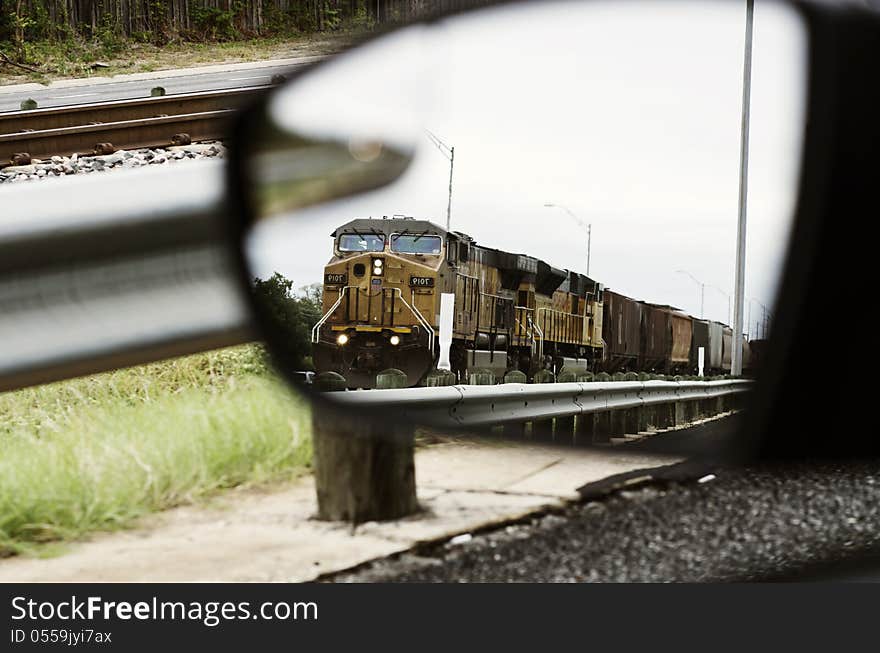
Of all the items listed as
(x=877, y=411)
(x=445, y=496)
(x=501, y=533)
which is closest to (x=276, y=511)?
(x=445, y=496)

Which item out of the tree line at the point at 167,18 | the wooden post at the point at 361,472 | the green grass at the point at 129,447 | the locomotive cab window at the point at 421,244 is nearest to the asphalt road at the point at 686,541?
the wooden post at the point at 361,472

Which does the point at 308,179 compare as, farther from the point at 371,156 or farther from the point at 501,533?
the point at 501,533

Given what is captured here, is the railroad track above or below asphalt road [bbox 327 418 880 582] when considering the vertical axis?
above

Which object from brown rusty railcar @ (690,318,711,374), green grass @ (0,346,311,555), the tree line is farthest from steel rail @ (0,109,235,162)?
the tree line

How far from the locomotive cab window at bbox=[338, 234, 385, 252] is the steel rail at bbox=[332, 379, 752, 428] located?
15cm

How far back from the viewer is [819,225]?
1.47 ft

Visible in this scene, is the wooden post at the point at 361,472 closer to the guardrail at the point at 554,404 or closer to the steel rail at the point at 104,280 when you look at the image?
the steel rail at the point at 104,280

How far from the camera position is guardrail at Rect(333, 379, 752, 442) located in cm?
74

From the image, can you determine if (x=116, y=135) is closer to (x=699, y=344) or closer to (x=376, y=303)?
(x=376, y=303)

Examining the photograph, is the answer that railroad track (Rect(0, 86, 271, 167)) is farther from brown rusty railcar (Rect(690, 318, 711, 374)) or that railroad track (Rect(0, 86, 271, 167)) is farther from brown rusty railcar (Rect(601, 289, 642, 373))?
brown rusty railcar (Rect(690, 318, 711, 374))

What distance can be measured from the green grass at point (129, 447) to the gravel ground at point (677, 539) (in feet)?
2.59

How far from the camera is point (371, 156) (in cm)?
86

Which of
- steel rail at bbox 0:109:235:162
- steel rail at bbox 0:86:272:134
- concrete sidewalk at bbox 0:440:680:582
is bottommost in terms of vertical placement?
concrete sidewalk at bbox 0:440:680:582

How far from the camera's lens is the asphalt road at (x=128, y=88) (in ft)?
29.6
